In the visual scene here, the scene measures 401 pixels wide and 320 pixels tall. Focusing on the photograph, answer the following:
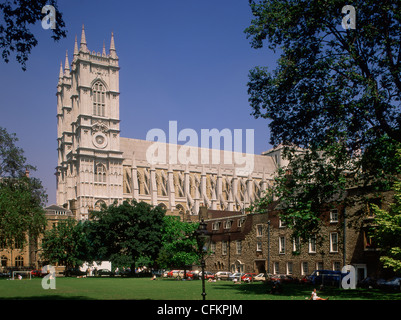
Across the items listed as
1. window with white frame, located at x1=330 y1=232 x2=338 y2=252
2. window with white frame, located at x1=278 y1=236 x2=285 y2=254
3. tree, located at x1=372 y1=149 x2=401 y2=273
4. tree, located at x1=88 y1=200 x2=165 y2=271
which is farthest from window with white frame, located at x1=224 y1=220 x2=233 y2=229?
tree, located at x1=372 y1=149 x2=401 y2=273

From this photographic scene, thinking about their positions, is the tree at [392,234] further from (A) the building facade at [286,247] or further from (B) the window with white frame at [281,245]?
(B) the window with white frame at [281,245]

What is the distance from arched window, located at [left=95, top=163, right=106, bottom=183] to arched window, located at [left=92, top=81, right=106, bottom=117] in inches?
455

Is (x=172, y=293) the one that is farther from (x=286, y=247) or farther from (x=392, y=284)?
(x=286, y=247)

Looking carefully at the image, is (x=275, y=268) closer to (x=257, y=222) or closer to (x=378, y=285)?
(x=257, y=222)

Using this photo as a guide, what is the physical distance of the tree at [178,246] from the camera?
49.3 m

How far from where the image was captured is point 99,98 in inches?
4067

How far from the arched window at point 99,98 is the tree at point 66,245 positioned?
4807cm

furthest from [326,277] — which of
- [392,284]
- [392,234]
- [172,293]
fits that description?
[172,293]

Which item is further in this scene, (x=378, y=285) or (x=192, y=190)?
(x=192, y=190)

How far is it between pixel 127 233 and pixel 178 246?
271 inches

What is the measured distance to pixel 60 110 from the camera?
116375mm
